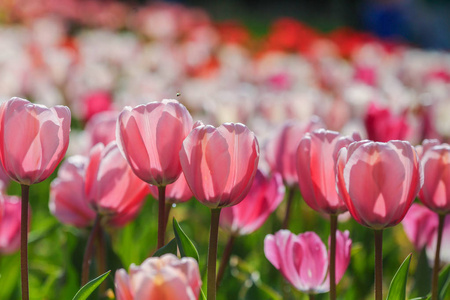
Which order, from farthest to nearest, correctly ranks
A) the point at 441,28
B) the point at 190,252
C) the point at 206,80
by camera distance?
1. the point at 441,28
2. the point at 206,80
3. the point at 190,252

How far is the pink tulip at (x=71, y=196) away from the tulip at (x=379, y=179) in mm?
570

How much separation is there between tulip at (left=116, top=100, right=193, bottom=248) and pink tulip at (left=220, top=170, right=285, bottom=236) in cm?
29

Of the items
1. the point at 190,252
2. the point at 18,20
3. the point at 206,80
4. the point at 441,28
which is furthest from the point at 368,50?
the point at 441,28

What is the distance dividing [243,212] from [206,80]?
7.69 ft

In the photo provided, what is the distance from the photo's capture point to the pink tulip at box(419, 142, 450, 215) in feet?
3.30

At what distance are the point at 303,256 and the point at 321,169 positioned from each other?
0.45ft

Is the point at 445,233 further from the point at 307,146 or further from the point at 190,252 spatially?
the point at 190,252

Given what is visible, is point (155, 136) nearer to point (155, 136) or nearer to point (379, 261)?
point (155, 136)

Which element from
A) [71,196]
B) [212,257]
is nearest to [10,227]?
[71,196]

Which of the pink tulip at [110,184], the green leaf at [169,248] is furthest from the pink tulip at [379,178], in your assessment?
the pink tulip at [110,184]

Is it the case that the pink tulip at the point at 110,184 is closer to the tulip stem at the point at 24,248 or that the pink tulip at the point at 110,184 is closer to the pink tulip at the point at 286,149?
the tulip stem at the point at 24,248

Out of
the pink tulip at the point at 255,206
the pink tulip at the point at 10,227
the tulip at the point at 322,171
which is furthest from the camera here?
the pink tulip at the point at 10,227

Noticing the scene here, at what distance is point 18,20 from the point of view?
7430mm

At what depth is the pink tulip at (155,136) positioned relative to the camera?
0.91m
